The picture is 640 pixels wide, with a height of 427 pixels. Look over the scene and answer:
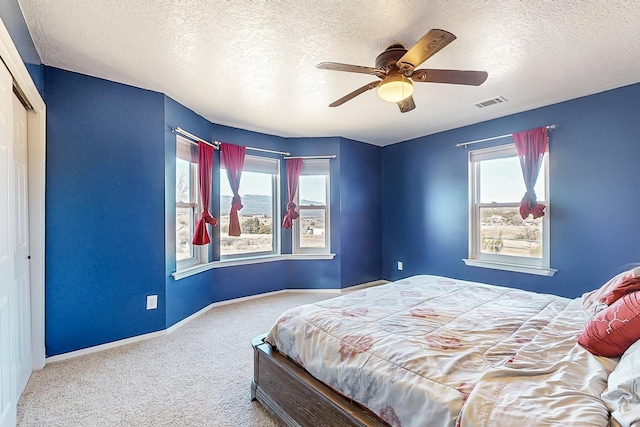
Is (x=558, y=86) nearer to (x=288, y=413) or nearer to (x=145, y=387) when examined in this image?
(x=288, y=413)

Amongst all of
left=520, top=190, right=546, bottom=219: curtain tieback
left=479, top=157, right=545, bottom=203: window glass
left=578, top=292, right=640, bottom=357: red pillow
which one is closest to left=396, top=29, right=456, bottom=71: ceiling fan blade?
left=578, top=292, right=640, bottom=357: red pillow

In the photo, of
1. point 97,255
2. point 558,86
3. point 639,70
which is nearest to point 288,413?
point 97,255

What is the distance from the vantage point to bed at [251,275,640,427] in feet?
3.06

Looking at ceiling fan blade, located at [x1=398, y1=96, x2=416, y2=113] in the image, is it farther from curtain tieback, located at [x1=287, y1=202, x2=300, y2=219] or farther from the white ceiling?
curtain tieback, located at [x1=287, y1=202, x2=300, y2=219]

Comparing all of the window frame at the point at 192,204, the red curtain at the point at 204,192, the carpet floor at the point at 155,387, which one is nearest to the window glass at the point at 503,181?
the carpet floor at the point at 155,387

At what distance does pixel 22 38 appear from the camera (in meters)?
1.78

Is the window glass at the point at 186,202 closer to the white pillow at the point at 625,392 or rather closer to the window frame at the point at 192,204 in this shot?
the window frame at the point at 192,204

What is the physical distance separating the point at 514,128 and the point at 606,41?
147cm

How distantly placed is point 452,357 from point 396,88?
165cm

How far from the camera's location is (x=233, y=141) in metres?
3.96

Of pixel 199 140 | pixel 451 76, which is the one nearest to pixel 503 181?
pixel 451 76

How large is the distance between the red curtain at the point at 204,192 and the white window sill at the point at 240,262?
0.33 metres

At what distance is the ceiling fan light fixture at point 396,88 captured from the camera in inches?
77.9

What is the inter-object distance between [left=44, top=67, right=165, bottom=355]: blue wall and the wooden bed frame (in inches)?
61.9
